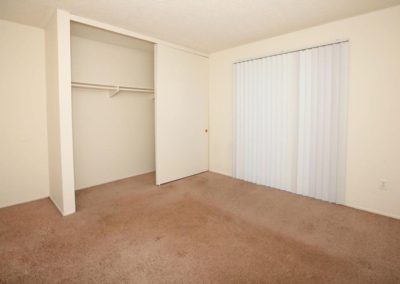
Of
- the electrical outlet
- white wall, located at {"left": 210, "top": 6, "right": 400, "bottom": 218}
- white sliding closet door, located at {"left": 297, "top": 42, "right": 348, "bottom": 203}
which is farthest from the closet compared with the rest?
the electrical outlet

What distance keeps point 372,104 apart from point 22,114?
186 inches

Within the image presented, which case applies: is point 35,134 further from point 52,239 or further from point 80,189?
point 52,239

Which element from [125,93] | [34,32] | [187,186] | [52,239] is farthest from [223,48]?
[52,239]

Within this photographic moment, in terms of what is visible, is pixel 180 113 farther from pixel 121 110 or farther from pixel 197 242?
pixel 197 242

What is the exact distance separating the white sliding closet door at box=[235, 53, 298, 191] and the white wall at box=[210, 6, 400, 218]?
0.62m

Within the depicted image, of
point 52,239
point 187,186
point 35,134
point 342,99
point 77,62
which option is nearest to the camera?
point 52,239

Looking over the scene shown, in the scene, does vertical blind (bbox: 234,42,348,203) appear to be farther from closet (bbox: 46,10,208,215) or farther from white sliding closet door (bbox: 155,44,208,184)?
closet (bbox: 46,10,208,215)

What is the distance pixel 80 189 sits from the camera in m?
3.83

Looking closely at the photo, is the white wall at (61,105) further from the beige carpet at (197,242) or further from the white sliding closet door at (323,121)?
the white sliding closet door at (323,121)

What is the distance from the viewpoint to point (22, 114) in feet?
10.4

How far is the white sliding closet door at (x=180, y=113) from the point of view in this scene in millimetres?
3957

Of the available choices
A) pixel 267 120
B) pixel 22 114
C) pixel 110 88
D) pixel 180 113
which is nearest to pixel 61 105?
pixel 22 114

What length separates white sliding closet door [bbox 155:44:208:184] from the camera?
3957 mm

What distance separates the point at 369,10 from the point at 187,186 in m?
3.55
